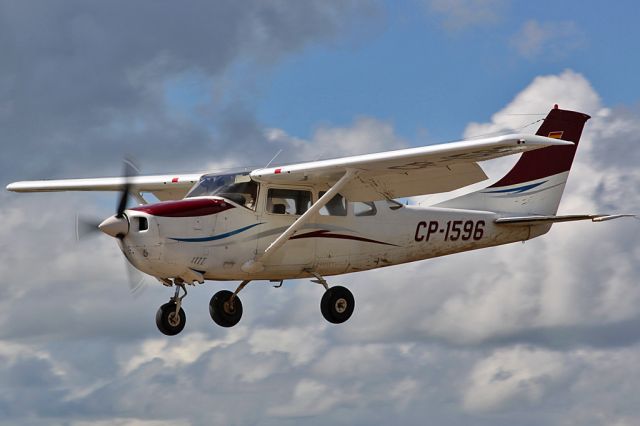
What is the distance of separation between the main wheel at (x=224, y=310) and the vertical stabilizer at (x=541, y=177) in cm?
551

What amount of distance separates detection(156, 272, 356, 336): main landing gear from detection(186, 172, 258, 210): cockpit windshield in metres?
1.59

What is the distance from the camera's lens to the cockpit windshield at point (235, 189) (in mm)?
20234

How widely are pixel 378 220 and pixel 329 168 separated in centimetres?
216

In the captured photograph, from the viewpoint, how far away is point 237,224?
20.0 metres

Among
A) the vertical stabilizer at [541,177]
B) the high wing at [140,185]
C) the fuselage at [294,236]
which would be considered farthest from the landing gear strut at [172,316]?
the vertical stabilizer at [541,177]

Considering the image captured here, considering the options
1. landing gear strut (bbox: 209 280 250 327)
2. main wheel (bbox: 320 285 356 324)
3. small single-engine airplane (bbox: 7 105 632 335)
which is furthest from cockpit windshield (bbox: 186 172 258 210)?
main wheel (bbox: 320 285 356 324)

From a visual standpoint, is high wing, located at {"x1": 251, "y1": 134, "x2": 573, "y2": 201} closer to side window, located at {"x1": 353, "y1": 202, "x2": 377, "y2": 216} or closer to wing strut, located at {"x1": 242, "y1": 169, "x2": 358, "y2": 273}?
wing strut, located at {"x1": 242, "y1": 169, "x2": 358, "y2": 273}

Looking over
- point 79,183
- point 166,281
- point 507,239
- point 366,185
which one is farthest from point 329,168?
point 79,183

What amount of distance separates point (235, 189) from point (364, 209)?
2.59 m

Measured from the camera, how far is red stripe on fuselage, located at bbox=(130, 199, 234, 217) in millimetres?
19328

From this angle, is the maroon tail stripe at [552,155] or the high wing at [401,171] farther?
the maroon tail stripe at [552,155]

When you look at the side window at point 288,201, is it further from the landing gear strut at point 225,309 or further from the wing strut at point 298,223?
the landing gear strut at point 225,309

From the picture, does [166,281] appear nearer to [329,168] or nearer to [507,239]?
[329,168]

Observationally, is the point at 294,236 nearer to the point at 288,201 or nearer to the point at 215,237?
the point at 288,201
